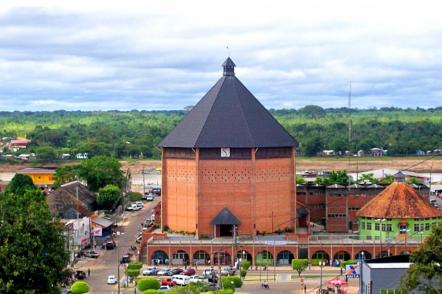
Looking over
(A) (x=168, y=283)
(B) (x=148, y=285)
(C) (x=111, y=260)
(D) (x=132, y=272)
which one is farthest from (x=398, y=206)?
(B) (x=148, y=285)

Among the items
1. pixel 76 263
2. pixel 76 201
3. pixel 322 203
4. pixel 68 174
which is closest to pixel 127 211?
pixel 68 174

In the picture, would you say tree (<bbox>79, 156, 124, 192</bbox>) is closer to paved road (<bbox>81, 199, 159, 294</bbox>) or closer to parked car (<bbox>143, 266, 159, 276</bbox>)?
paved road (<bbox>81, 199, 159, 294</bbox>)

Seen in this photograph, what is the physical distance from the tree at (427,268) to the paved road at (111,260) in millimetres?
31265

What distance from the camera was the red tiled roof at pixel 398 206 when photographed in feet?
289

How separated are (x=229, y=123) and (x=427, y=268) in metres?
49.7

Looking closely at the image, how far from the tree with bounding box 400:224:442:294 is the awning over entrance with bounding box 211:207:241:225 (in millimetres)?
45266

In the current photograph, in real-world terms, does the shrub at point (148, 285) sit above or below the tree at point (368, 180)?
below

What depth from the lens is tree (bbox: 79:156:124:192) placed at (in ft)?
434

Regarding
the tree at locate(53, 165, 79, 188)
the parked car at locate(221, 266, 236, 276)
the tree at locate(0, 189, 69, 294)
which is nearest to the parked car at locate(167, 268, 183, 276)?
the parked car at locate(221, 266, 236, 276)

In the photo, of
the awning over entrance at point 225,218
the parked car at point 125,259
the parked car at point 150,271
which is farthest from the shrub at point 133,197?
the parked car at point 150,271

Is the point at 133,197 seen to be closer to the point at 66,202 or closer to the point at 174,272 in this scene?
the point at 66,202

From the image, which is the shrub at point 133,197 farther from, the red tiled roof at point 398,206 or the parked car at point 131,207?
the red tiled roof at point 398,206

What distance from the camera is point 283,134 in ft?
310

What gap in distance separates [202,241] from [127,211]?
41.6 metres
